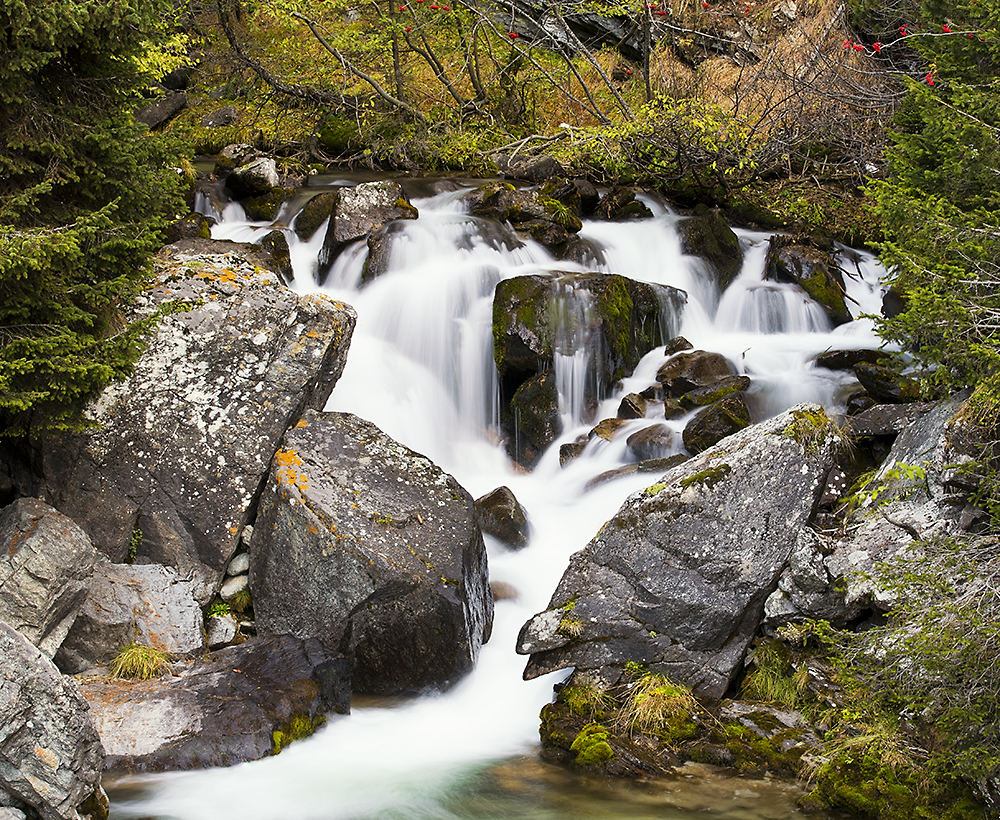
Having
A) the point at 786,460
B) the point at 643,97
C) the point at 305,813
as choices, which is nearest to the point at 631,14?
the point at 643,97

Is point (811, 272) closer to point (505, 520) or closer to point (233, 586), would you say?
point (505, 520)

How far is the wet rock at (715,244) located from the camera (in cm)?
1252

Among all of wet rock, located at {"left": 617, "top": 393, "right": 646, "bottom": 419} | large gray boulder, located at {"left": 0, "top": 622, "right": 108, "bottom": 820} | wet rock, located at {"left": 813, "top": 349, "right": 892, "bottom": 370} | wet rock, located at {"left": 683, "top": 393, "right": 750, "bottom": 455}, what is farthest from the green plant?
wet rock, located at {"left": 813, "top": 349, "right": 892, "bottom": 370}

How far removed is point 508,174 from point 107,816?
13246 mm

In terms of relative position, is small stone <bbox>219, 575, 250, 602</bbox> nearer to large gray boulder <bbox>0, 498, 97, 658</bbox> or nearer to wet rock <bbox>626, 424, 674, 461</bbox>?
large gray boulder <bbox>0, 498, 97, 658</bbox>

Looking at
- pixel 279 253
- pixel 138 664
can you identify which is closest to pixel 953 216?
pixel 138 664

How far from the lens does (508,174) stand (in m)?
15.8

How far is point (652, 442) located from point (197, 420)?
4.74 metres

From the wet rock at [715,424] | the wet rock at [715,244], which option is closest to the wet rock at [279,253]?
the wet rock at [715,424]

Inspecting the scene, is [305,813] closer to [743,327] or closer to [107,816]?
[107,816]

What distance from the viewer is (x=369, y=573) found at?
21.7 ft

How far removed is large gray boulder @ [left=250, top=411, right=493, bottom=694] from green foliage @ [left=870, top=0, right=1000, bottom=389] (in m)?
4.09

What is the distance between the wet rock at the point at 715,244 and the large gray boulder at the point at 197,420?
662cm

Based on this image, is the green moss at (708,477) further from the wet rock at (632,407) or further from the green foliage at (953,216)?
the wet rock at (632,407)
